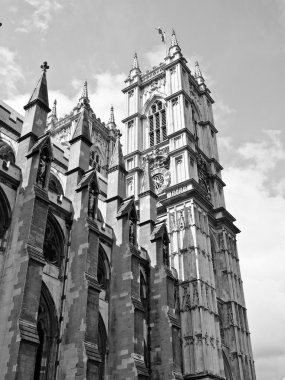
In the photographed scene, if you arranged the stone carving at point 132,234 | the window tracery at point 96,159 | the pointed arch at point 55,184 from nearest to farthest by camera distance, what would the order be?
A: the stone carving at point 132,234, the pointed arch at point 55,184, the window tracery at point 96,159

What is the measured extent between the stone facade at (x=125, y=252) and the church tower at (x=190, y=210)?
0.10m

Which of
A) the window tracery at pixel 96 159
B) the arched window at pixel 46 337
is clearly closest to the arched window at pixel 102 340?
the arched window at pixel 46 337

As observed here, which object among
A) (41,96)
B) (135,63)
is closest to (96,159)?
(135,63)

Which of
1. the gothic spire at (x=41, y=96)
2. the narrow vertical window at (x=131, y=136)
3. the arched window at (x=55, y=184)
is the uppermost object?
the narrow vertical window at (x=131, y=136)

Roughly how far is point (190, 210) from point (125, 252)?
9683mm

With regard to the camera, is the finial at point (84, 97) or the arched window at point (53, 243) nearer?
the arched window at point (53, 243)

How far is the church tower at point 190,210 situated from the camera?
28062 mm

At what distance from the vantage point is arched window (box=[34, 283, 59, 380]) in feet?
59.8

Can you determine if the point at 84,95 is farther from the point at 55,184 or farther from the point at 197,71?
the point at 55,184

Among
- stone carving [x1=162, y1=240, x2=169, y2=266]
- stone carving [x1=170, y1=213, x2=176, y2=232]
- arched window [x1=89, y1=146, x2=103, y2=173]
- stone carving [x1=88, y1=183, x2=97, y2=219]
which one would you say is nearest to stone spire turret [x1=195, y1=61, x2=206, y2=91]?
arched window [x1=89, y1=146, x2=103, y2=173]

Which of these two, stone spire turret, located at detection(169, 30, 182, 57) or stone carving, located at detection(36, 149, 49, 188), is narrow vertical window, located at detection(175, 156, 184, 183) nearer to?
stone spire turret, located at detection(169, 30, 182, 57)

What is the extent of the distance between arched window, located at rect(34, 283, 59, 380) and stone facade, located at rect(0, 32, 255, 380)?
4cm

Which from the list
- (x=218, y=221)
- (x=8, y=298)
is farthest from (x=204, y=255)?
(x=8, y=298)

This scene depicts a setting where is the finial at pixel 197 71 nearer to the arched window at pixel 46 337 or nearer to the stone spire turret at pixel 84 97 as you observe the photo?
the stone spire turret at pixel 84 97
